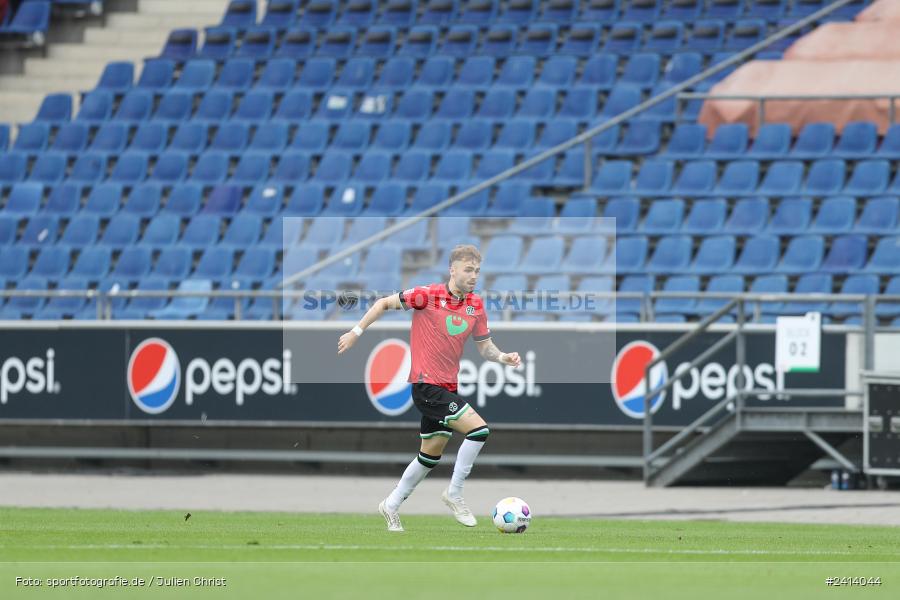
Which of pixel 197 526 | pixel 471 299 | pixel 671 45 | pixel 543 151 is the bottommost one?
pixel 197 526

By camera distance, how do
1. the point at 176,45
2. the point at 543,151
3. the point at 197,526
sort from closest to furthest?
the point at 197,526, the point at 543,151, the point at 176,45

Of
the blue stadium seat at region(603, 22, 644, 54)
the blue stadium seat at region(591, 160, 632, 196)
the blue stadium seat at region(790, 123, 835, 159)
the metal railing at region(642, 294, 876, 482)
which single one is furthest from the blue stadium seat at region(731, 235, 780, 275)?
the blue stadium seat at region(603, 22, 644, 54)

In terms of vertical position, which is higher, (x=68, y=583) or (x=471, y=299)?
(x=471, y=299)

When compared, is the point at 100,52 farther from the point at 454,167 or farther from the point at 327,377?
the point at 327,377

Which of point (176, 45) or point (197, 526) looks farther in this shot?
point (176, 45)

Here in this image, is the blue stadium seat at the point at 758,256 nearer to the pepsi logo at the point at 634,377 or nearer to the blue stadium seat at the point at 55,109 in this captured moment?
the pepsi logo at the point at 634,377

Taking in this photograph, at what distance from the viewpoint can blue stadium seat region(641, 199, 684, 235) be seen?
20.8 m

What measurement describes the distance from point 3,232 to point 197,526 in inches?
571

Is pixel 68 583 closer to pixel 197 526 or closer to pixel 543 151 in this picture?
pixel 197 526

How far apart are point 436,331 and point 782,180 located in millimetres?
11092

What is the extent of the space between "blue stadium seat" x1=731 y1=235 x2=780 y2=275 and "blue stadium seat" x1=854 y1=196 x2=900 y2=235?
3.33 feet

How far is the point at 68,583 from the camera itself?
753cm

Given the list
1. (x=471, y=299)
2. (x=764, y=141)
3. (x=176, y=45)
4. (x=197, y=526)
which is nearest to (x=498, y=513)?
(x=471, y=299)

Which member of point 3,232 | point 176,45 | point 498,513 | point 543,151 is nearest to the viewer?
point 498,513
